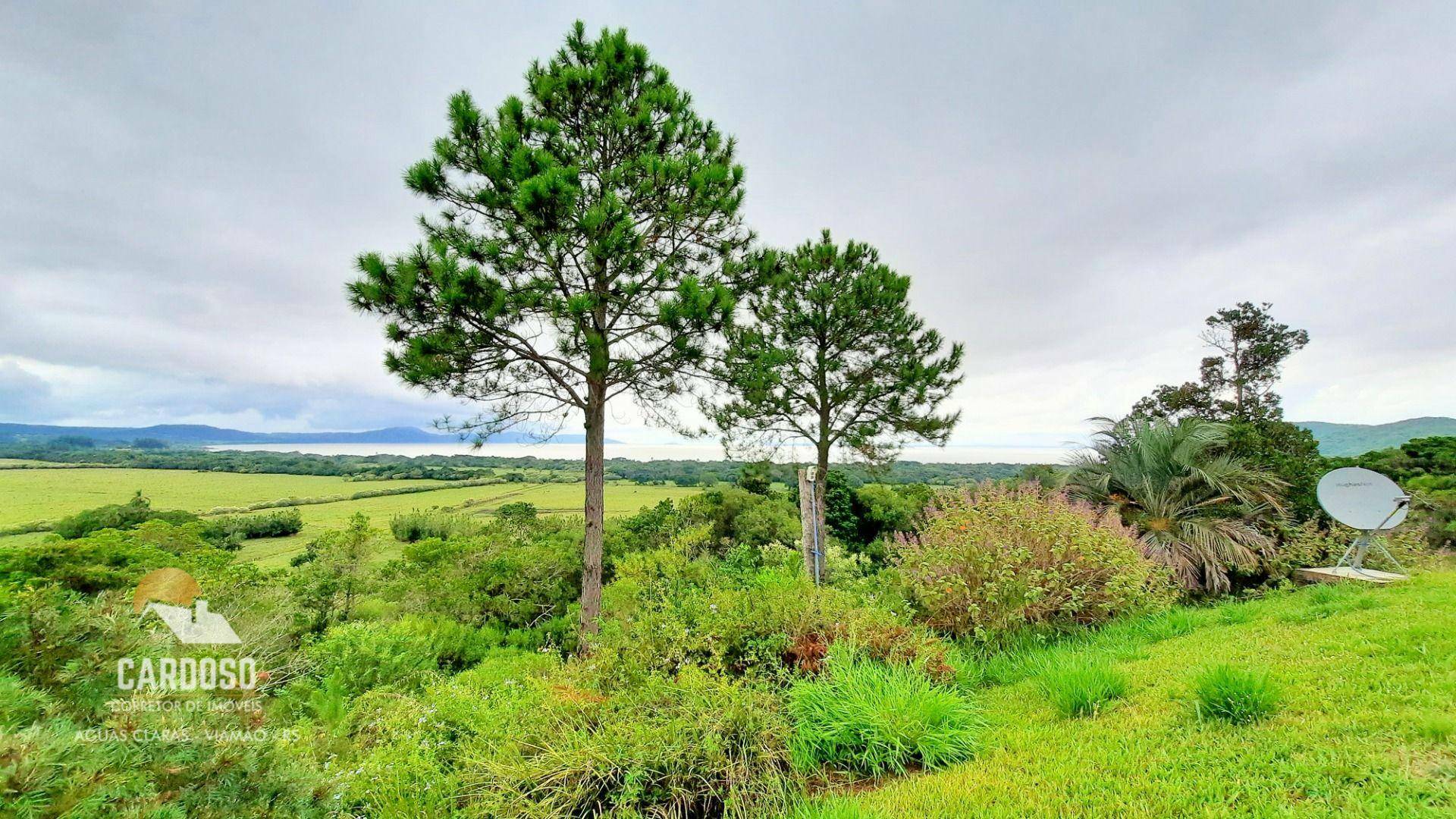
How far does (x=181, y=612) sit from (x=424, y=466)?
25277 millimetres

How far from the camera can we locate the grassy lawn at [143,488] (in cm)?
1207

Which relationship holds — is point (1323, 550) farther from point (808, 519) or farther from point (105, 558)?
point (105, 558)

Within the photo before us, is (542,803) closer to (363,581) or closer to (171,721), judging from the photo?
(171,721)

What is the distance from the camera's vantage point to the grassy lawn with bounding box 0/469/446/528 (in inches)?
475

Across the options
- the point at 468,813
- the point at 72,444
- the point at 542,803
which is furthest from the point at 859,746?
the point at 72,444

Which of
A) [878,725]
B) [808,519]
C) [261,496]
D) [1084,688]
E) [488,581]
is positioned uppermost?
[808,519]

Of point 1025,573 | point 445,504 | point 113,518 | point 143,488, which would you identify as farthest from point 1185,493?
point 143,488

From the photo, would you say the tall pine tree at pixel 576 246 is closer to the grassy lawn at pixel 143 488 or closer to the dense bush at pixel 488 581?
the dense bush at pixel 488 581

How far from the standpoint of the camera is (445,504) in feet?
60.4

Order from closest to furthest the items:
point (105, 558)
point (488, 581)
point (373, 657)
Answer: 1. point (373, 657)
2. point (105, 558)
3. point (488, 581)

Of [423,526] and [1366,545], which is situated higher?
[1366,545]

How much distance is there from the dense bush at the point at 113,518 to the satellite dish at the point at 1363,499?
67.0ft

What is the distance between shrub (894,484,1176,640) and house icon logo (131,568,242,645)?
5.94 metres

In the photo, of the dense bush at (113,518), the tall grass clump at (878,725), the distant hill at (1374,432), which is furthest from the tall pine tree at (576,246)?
the distant hill at (1374,432)
